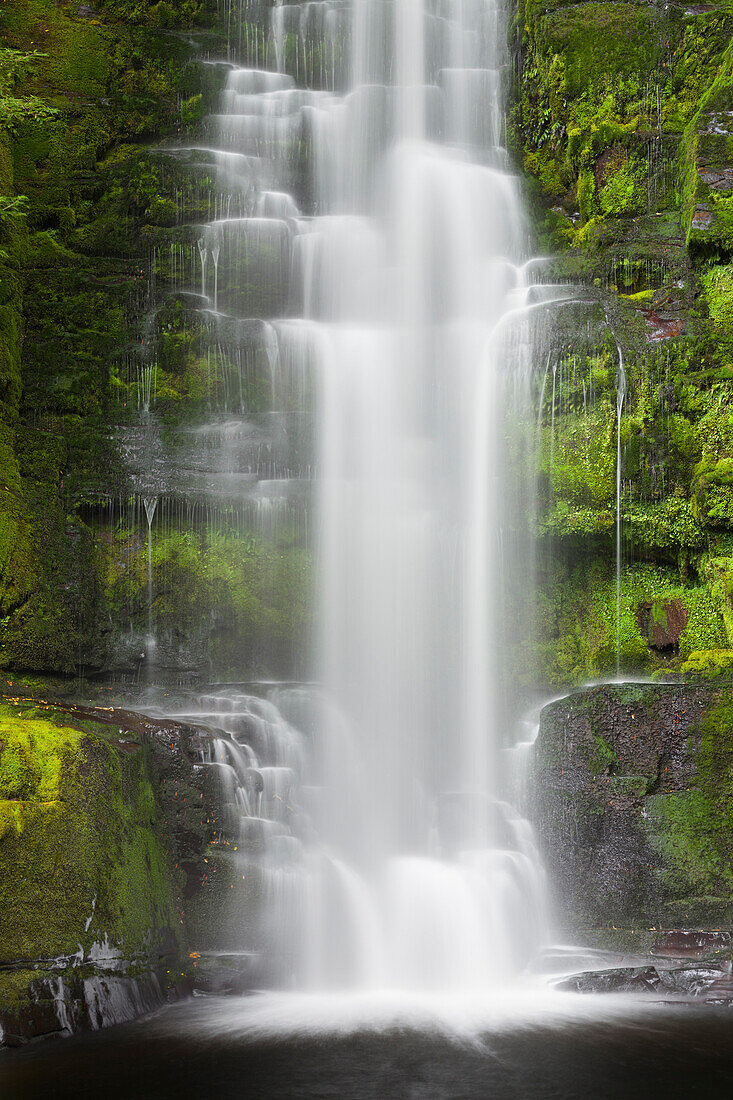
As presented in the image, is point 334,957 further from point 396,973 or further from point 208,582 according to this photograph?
point 208,582

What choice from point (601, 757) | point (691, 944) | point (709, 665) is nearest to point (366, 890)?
point (601, 757)

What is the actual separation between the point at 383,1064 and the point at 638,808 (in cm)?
447

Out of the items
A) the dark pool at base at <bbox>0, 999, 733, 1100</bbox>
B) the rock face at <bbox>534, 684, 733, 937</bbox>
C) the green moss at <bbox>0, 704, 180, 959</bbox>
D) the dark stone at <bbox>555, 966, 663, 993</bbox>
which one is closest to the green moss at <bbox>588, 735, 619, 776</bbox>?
the rock face at <bbox>534, 684, 733, 937</bbox>

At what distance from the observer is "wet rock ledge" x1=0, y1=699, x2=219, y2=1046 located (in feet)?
24.8

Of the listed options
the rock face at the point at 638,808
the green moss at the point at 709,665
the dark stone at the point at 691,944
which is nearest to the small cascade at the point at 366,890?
the rock face at the point at 638,808

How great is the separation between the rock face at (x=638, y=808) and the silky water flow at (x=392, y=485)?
56cm

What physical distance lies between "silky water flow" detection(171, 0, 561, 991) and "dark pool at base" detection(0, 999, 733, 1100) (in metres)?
1.83

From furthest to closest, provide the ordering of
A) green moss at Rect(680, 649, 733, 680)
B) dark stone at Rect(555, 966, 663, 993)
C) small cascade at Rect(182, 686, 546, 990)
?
green moss at Rect(680, 649, 733, 680), small cascade at Rect(182, 686, 546, 990), dark stone at Rect(555, 966, 663, 993)

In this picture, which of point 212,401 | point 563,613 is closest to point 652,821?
point 563,613

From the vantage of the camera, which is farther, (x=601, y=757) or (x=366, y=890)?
(x=601, y=757)

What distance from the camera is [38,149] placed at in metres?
17.2

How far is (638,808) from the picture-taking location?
1033 cm

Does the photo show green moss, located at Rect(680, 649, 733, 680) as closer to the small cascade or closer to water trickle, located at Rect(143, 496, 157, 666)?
the small cascade

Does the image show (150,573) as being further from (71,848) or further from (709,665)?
(709,665)
